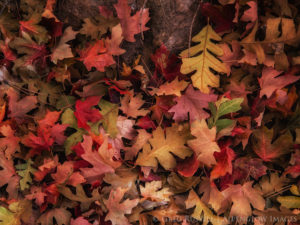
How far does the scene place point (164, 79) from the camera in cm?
173

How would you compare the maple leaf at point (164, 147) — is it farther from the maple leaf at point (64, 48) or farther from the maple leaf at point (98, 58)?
the maple leaf at point (64, 48)

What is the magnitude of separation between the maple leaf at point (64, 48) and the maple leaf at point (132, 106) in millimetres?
397

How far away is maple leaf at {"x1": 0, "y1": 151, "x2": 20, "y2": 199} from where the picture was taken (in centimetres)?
156

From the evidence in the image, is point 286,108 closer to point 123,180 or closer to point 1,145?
point 123,180

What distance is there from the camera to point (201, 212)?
160 centimetres

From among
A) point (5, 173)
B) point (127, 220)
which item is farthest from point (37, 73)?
point (127, 220)

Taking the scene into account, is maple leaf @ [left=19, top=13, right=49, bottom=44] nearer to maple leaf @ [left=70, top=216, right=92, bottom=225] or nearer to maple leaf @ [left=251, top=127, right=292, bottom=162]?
maple leaf @ [left=70, top=216, right=92, bottom=225]

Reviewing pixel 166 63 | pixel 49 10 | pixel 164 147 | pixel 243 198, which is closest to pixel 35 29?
pixel 49 10

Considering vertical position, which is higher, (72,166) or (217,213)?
(72,166)

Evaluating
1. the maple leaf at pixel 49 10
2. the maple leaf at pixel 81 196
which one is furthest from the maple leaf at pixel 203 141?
the maple leaf at pixel 49 10

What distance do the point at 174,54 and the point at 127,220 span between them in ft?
3.11

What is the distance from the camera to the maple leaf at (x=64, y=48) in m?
1.64

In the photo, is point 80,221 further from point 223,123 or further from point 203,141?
point 223,123

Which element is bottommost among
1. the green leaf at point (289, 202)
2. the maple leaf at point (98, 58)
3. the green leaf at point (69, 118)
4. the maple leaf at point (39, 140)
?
the green leaf at point (289, 202)
